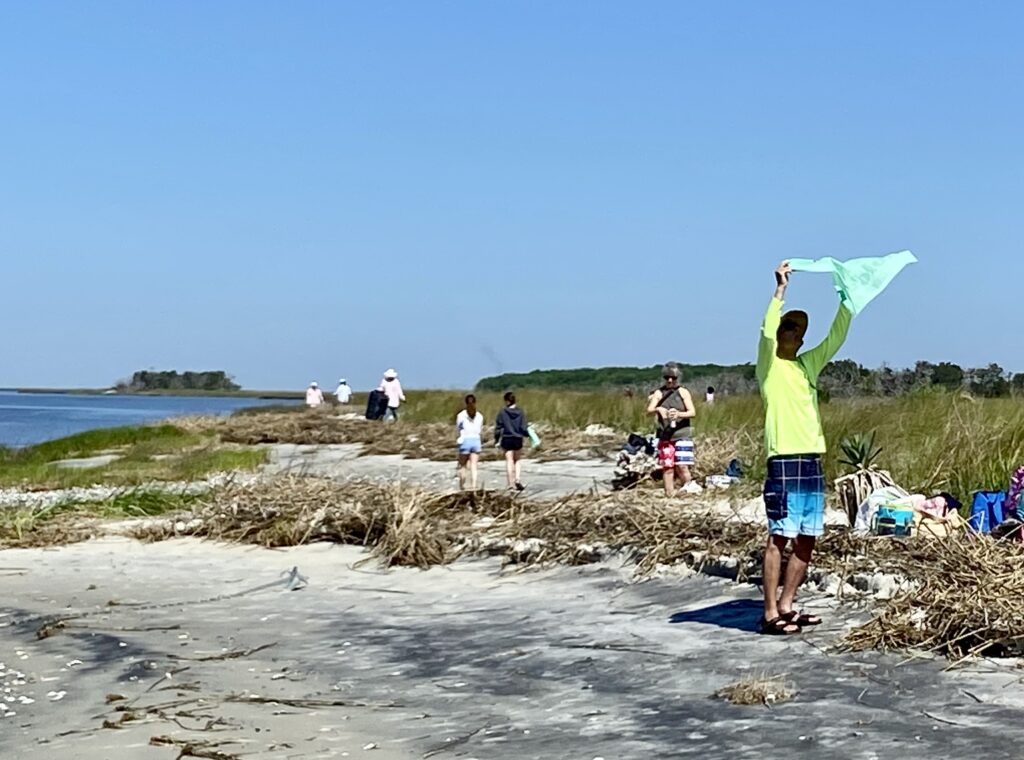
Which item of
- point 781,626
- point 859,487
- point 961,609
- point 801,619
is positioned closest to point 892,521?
point 859,487

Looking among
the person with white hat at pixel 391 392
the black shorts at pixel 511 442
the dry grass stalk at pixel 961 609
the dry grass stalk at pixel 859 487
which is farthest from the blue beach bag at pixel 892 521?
the person with white hat at pixel 391 392

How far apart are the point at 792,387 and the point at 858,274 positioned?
0.76 metres

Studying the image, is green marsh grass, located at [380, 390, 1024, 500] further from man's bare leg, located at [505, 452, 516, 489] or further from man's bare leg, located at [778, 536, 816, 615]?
man's bare leg, located at [778, 536, 816, 615]

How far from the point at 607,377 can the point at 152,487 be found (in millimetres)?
56834

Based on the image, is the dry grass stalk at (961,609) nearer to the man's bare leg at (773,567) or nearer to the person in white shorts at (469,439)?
the man's bare leg at (773,567)

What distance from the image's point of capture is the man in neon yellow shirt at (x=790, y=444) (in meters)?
8.80

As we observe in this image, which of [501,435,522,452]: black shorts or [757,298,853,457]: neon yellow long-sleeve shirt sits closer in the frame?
[757,298,853,457]: neon yellow long-sleeve shirt

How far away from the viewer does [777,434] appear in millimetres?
8844

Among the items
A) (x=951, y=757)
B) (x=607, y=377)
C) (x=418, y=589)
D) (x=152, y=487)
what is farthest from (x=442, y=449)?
(x=607, y=377)

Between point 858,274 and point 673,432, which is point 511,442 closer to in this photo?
point 673,432

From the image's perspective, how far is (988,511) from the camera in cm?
1103

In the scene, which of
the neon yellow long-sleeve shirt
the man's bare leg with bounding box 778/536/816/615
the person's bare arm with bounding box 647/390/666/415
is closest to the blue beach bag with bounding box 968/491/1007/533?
the man's bare leg with bounding box 778/536/816/615

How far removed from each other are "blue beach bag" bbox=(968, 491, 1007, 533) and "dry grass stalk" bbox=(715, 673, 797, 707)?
146 inches

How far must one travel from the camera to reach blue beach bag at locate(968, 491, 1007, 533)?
10.9 metres
